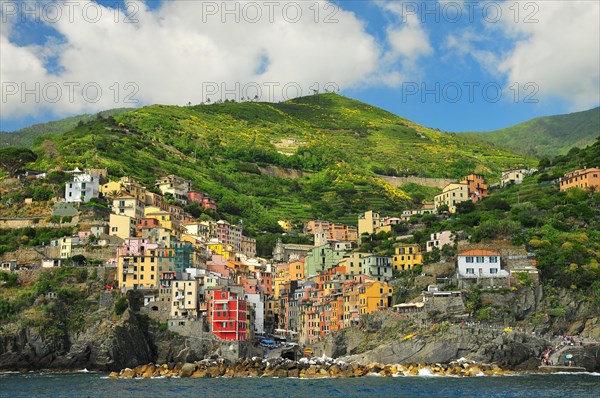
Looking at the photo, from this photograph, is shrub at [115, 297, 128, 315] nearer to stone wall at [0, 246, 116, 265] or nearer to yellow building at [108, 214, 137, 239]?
stone wall at [0, 246, 116, 265]

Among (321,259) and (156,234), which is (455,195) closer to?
(321,259)

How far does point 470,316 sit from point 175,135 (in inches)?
4915

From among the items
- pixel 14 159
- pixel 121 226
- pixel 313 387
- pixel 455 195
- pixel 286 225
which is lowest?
pixel 313 387

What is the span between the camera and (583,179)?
117 m

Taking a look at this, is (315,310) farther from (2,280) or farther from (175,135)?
(175,135)

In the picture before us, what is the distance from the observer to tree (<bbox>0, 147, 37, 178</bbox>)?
420ft

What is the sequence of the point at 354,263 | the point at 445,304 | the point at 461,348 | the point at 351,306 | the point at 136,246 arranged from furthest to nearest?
the point at 354,263 → the point at 136,246 → the point at 351,306 → the point at 445,304 → the point at 461,348

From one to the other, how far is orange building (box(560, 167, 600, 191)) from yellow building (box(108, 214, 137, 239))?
196 feet

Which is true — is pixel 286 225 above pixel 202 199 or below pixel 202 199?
below

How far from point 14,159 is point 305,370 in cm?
7118

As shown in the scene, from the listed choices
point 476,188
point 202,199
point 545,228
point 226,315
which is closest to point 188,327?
point 226,315

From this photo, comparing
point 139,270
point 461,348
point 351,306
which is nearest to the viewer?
point 461,348

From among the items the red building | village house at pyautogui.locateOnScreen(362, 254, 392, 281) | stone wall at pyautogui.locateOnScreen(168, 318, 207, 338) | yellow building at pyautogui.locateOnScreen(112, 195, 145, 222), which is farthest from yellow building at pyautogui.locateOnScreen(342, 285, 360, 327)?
yellow building at pyautogui.locateOnScreen(112, 195, 145, 222)

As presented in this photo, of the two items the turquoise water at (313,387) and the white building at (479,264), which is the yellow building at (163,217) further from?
the white building at (479,264)
